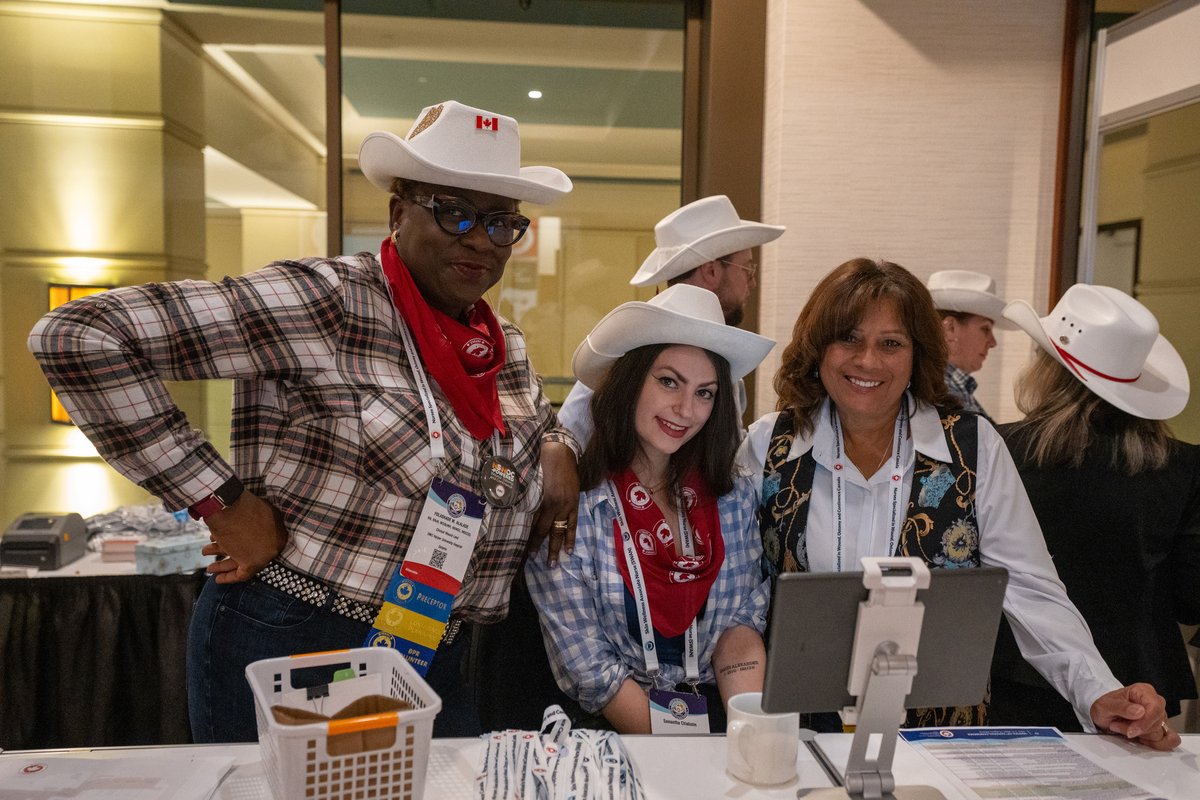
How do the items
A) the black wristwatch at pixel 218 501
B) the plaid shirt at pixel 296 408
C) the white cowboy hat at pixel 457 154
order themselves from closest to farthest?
the plaid shirt at pixel 296 408, the black wristwatch at pixel 218 501, the white cowboy hat at pixel 457 154

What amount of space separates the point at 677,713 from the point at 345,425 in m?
0.92

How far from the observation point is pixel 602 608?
1960 mm

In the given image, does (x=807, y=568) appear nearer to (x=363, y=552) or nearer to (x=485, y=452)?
(x=485, y=452)

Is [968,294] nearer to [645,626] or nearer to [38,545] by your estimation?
[645,626]

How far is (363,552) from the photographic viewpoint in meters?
1.63

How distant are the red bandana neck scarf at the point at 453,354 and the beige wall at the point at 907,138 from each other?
7.04 feet

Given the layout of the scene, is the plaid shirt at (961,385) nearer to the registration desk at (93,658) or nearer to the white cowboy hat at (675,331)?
the white cowboy hat at (675,331)

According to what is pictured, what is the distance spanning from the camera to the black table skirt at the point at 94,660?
9.44 feet

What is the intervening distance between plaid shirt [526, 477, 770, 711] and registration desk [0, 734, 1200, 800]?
0.36 metres

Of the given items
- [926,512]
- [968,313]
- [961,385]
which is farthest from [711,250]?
[926,512]

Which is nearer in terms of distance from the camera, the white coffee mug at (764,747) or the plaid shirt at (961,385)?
the white coffee mug at (764,747)

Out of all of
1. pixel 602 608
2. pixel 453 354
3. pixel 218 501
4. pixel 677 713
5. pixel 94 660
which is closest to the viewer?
pixel 218 501

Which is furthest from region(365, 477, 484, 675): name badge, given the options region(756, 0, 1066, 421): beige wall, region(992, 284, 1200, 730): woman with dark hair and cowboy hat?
region(756, 0, 1066, 421): beige wall

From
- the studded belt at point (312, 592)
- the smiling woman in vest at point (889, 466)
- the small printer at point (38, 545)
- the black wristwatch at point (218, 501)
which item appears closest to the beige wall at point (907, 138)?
the smiling woman in vest at point (889, 466)
